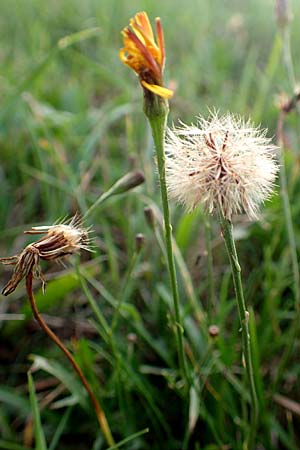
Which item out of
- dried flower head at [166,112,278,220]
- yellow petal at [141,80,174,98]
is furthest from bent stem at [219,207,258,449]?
yellow petal at [141,80,174,98]

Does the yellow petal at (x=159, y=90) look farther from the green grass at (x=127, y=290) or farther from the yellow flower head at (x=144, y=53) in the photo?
the green grass at (x=127, y=290)

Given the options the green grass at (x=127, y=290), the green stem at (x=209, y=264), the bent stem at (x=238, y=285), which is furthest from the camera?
the green grass at (x=127, y=290)

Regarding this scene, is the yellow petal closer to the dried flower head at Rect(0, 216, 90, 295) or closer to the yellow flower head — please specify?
the yellow flower head

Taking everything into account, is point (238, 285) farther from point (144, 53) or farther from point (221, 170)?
point (144, 53)

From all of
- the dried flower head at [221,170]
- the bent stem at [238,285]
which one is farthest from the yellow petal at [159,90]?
the bent stem at [238,285]

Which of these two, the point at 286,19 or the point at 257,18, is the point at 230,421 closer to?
the point at 286,19

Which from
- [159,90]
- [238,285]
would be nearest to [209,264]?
[238,285]

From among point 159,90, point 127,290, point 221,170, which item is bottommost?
point 127,290
